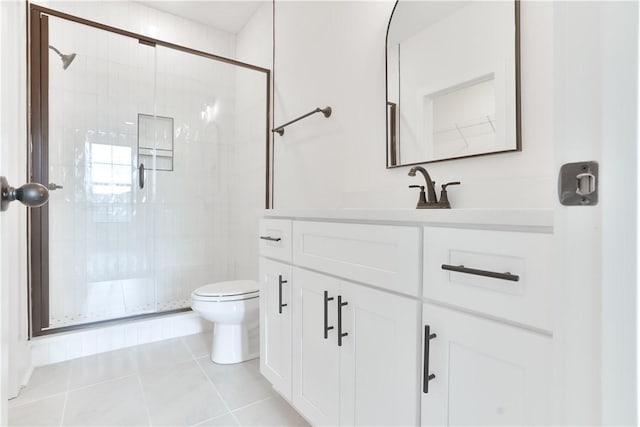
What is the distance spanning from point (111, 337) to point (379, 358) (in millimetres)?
1962

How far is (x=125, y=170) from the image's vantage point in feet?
8.54

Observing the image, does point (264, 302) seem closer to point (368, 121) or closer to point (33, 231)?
point (368, 121)

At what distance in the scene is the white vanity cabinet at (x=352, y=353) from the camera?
2.81ft

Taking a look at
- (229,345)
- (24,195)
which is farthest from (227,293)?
(24,195)

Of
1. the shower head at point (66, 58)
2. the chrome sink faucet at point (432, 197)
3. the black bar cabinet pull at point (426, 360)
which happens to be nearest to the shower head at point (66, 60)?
the shower head at point (66, 58)

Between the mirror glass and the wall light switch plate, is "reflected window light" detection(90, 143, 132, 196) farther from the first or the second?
the wall light switch plate

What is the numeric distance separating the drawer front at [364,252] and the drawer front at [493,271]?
5 cm

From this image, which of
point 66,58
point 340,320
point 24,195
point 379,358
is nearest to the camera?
point 24,195

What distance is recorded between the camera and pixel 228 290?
1.96 meters

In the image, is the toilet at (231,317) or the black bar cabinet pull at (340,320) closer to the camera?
the black bar cabinet pull at (340,320)

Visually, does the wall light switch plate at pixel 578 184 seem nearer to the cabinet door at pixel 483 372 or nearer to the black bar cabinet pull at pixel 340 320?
the cabinet door at pixel 483 372

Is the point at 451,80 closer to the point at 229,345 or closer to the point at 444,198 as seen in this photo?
the point at 444,198

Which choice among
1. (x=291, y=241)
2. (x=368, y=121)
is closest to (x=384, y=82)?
(x=368, y=121)

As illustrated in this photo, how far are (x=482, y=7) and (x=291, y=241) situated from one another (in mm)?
1110
